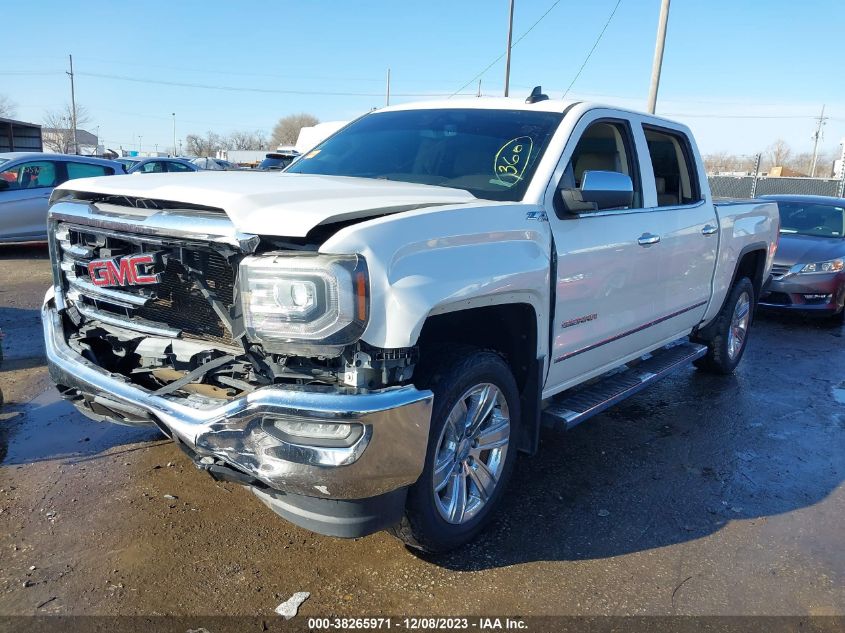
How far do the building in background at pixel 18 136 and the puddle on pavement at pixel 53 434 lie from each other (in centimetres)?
3194

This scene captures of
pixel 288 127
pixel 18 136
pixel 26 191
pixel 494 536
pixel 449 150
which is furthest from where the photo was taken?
pixel 288 127

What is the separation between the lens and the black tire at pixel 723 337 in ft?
19.5

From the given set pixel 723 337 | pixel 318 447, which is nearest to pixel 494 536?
pixel 318 447

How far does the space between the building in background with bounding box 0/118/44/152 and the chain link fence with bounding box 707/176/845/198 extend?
103 ft

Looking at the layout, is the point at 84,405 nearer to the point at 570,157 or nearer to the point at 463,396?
the point at 463,396

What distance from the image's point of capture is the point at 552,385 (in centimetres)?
364

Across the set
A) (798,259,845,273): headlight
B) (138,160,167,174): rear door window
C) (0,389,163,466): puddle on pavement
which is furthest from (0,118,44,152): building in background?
(798,259,845,273): headlight

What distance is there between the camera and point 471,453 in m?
3.13

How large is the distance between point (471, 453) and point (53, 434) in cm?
284

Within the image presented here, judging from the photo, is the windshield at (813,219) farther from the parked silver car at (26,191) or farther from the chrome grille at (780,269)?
the parked silver car at (26,191)

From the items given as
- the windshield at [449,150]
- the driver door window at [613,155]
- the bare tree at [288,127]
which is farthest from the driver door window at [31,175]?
the bare tree at [288,127]

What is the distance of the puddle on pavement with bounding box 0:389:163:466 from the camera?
4035mm

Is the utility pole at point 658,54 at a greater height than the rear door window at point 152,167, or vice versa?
the utility pole at point 658,54

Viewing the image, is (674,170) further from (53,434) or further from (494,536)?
(53,434)
